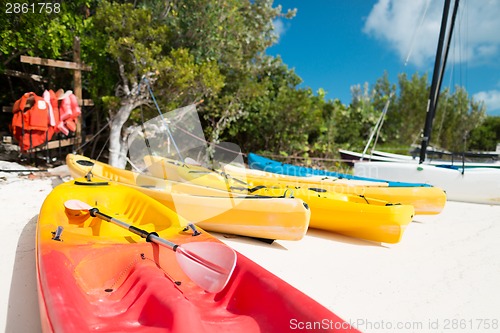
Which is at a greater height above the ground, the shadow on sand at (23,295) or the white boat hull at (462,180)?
the white boat hull at (462,180)

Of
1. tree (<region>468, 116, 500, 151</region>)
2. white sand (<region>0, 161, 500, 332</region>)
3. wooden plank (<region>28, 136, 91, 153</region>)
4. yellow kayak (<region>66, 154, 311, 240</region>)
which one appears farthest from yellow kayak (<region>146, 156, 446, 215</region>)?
tree (<region>468, 116, 500, 151</region>)

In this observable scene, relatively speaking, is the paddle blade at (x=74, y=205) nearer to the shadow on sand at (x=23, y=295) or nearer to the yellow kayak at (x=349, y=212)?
the shadow on sand at (x=23, y=295)

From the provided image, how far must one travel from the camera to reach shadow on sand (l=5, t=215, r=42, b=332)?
7.95 feet

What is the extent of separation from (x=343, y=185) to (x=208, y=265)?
3.93 meters

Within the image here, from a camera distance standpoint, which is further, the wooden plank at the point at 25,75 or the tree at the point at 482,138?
the tree at the point at 482,138

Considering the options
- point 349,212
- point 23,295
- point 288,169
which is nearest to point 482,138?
point 288,169

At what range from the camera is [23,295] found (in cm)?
278

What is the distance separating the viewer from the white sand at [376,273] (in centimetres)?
278

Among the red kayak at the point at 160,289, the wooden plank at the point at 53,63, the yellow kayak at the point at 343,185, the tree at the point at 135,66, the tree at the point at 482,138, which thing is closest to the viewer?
the red kayak at the point at 160,289

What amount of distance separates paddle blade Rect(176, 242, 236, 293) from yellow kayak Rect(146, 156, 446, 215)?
296 cm

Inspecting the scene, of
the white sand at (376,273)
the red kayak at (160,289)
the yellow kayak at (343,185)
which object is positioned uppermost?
the yellow kayak at (343,185)

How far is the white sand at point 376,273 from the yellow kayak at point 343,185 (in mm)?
420

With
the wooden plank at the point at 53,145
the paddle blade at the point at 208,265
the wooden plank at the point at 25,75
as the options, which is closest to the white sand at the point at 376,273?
the paddle blade at the point at 208,265

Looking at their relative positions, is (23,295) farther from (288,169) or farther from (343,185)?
(288,169)
